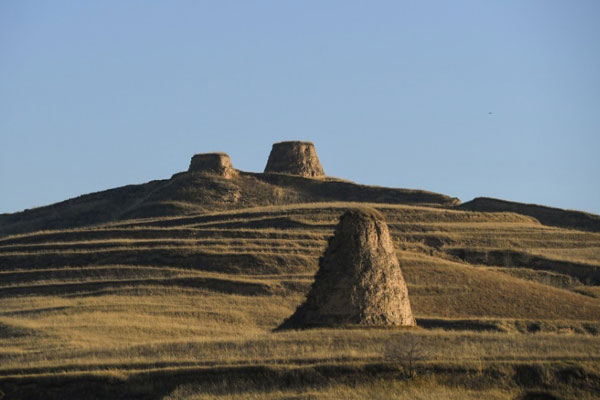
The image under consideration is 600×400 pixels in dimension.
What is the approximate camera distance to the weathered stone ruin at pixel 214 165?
7869cm

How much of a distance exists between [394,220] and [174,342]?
3704 centimetres

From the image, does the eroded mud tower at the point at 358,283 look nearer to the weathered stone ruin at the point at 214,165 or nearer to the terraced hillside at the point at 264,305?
the terraced hillside at the point at 264,305

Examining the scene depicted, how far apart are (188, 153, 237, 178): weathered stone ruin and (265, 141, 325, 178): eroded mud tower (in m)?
4.77

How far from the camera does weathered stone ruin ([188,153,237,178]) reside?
7869cm

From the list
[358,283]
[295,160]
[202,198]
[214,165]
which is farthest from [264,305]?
[295,160]

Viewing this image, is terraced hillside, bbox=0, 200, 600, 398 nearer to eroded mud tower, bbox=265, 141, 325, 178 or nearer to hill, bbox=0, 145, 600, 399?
hill, bbox=0, 145, 600, 399

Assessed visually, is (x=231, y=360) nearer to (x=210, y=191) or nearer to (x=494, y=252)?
(x=494, y=252)

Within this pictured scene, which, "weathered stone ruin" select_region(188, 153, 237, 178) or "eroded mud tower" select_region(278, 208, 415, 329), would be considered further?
"weathered stone ruin" select_region(188, 153, 237, 178)

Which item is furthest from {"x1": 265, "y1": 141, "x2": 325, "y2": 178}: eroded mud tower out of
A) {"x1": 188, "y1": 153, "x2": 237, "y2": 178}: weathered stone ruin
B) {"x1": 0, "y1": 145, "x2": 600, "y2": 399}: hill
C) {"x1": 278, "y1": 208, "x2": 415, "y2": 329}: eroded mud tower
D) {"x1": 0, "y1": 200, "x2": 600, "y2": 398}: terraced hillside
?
{"x1": 278, "y1": 208, "x2": 415, "y2": 329}: eroded mud tower

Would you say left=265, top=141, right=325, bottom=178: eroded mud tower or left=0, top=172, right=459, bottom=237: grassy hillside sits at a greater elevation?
left=265, top=141, right=325, bottom=178: eroded mud tower

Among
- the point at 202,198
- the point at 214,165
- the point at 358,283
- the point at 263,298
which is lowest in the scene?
the point at 263,298

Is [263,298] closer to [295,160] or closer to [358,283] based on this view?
[358,283]

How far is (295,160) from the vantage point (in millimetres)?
83062

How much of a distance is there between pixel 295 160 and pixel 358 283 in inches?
2262
